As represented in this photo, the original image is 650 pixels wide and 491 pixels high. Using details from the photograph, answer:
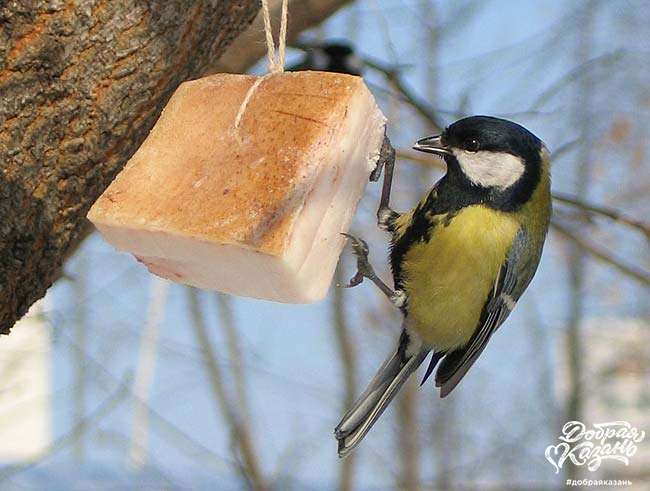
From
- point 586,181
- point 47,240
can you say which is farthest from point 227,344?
point 47,240

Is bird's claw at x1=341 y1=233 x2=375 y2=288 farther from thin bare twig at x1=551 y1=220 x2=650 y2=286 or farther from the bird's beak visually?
thin bare twig at x1=551 y1=220 x2=650 y2=286

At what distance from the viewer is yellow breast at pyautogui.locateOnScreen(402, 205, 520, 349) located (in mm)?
1728

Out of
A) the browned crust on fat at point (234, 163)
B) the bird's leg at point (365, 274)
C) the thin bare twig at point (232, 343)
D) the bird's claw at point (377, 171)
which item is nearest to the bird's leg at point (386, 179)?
the bird's claw at point (377, 171)

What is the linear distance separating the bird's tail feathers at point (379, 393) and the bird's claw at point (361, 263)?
25 centimetres

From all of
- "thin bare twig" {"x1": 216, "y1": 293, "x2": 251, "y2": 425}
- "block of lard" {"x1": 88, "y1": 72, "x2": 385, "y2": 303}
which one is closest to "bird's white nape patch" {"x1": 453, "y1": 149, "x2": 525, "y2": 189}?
"block of lard" {"x1": 88, "y1": 72, "x2": 385, "y2": 303}

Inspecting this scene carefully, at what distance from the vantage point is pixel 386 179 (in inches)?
67.8

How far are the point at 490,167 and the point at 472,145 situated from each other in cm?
6

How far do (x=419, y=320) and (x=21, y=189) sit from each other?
887 millimetres

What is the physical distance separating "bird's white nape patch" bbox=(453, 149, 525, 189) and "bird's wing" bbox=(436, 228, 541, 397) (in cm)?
12

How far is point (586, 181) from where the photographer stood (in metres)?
6.52

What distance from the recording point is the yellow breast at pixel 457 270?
1.73m

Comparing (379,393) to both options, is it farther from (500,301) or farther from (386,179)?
(386,179)

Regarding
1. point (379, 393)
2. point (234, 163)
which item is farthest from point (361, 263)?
point (234, 163)

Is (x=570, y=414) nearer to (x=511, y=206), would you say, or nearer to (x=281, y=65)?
(x=511, y=206)
